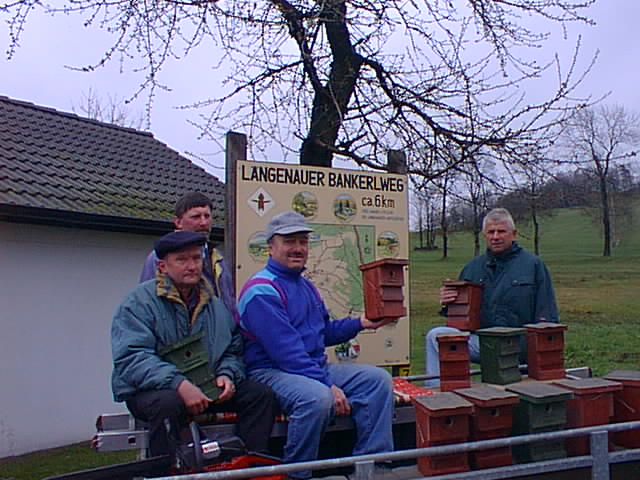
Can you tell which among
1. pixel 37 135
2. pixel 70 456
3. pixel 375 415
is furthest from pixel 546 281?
pixel 37 135

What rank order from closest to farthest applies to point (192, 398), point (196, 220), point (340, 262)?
point (192, 398) → point (196, 220) → point (340, 262)

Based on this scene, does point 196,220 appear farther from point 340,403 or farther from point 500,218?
point 500,218

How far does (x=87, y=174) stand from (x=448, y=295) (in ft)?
23.2

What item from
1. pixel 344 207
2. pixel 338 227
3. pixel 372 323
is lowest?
pixel 372 323

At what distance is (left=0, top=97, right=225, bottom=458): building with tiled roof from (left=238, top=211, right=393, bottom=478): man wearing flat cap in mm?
5224

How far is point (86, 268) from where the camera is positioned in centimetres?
892

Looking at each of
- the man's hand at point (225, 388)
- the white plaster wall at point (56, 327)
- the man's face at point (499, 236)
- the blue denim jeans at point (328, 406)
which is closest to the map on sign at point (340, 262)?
the man's face at point (499, 236)

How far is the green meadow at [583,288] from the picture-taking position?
12570mm

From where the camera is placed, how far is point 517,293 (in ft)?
15.4

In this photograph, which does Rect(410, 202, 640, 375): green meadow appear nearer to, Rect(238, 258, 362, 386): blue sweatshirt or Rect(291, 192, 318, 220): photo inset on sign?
Rect(291, 192, 318, 220): photo inset on sign

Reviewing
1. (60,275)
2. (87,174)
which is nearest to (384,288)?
(60,275)

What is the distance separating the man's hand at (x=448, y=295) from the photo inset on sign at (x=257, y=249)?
49.9 inches

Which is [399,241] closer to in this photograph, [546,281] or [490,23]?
[546,281]

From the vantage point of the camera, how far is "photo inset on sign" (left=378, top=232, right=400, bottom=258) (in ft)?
17.6
